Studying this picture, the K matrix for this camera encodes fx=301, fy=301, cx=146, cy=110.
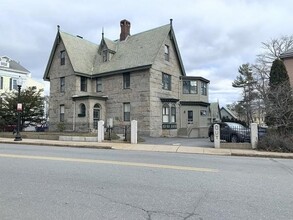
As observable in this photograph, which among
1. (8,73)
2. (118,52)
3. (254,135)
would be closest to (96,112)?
(118,52)

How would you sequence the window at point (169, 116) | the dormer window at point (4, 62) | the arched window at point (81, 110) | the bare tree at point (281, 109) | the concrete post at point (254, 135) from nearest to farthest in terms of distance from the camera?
1. the concrete post at point (254, 135)
2. the bare tree at point (281, 109)
3. the window at point (169, 116)
4. the arched window at point (81, 110)
5. the dormer window at point (4, 62)

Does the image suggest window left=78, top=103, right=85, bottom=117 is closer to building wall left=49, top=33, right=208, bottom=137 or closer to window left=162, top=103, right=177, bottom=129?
building wall left=49, top=33, right=208, bottom=137

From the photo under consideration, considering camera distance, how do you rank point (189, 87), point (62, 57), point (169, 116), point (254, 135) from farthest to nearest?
point (189, 87), point (62, 57), point (169, 116), point (254, 135)

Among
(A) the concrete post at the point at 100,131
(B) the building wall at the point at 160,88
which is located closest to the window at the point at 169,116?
(B) the building wall at the point at 160,88

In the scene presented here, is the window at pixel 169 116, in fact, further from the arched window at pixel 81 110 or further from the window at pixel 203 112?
the arched window at pixel 81 110

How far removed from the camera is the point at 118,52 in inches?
1373

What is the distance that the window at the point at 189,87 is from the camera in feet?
116

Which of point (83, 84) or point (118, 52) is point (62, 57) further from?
point (118, 52)

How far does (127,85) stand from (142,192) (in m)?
25.2

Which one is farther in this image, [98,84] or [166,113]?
[98,84]

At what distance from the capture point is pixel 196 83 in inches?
1404

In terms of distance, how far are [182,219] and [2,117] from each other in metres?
30.6

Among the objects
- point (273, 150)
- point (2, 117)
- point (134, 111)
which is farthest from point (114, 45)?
point (273, 150)

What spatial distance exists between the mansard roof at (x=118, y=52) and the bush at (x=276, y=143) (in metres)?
14.9
